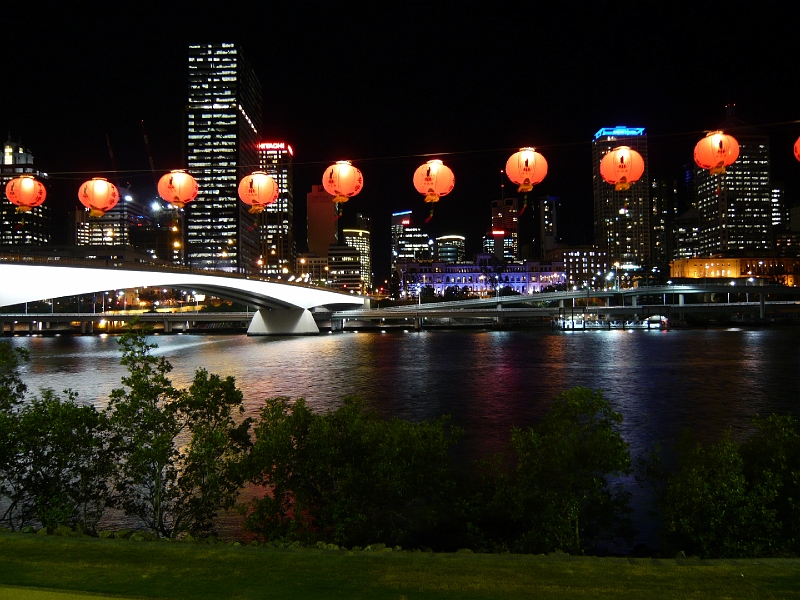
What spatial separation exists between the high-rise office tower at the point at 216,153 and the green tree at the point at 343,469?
167137 mm

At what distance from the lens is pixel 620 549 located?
33.0 feet

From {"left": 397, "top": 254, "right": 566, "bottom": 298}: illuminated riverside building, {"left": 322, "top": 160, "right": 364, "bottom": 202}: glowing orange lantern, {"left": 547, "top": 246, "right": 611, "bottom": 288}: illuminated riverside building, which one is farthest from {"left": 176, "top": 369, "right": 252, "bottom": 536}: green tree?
{"left": 547, "top": 246, "right": 611, "bottom": 288}: illuminated riverside building

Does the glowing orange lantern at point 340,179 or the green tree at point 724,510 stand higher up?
the glowing orange lantern at point 340,179

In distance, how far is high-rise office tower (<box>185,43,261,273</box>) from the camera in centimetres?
17512

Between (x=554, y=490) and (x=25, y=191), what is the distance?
1971cm

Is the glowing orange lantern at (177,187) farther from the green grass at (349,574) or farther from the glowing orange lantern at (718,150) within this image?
the green grass at (349,574)

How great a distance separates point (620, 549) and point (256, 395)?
21.4m

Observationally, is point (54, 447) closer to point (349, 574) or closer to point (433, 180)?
point (349, 574)

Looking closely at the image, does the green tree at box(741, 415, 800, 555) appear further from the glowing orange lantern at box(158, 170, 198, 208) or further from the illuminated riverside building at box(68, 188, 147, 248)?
the illuminated riverside building at box(68, 188, 147, 248)

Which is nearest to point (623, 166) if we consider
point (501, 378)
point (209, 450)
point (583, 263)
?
point (209, 450)

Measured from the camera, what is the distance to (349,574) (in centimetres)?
534

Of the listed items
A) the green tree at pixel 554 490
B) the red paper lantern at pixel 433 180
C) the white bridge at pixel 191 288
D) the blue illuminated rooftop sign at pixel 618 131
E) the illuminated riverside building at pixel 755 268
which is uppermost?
the blue illuminated rooftop sign at pixel 618 131

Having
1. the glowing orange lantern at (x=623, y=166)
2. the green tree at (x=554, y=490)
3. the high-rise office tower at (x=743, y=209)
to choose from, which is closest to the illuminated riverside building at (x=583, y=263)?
the high-rise office tower at (x=743, y=209)

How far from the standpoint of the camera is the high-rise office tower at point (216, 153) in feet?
575
